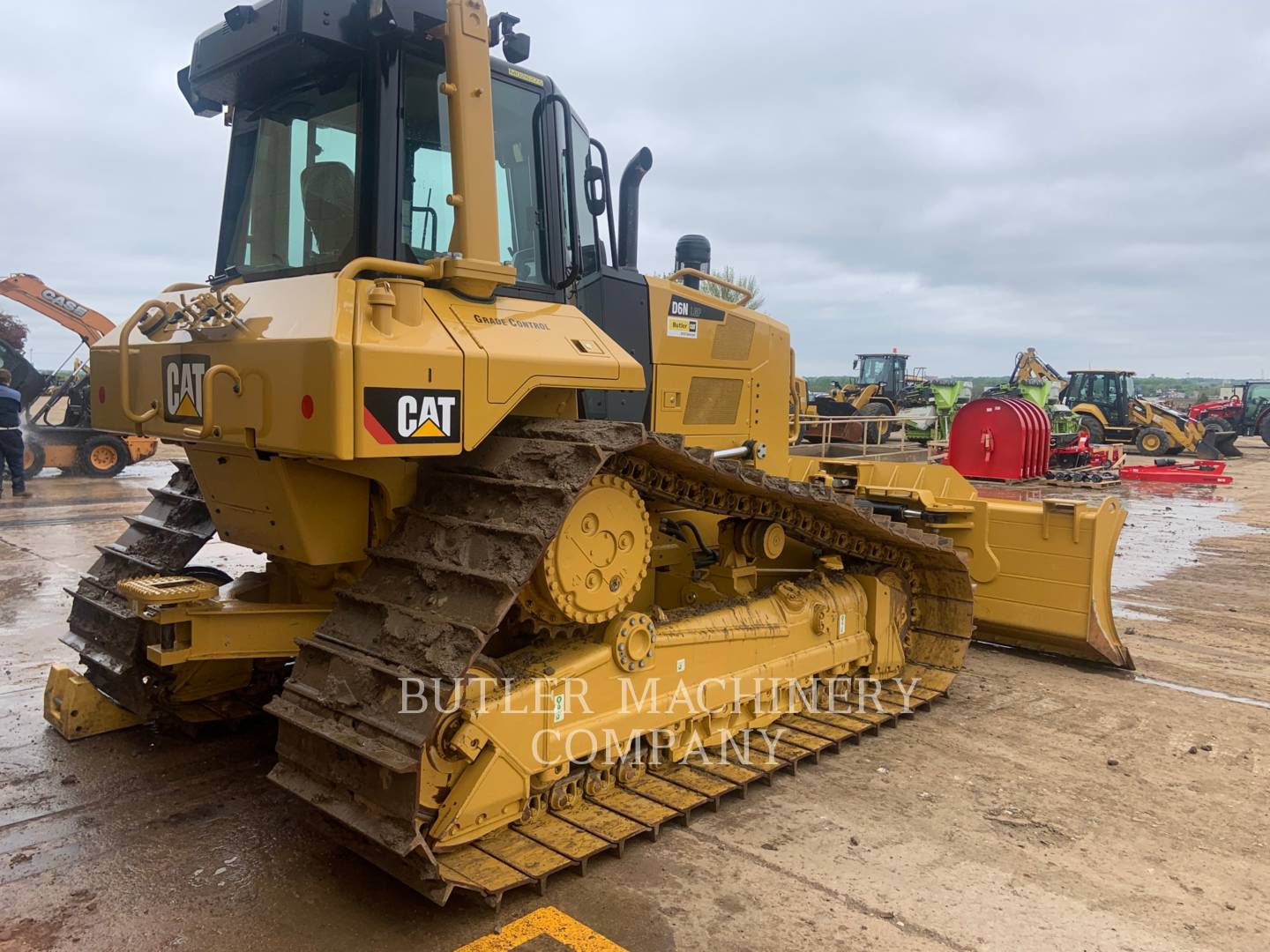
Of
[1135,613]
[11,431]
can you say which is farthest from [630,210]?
[11,431]

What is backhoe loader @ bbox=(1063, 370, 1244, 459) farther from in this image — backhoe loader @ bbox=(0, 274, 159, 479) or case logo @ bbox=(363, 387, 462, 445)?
case logo @ bbox=(363, 387, 462, 445)

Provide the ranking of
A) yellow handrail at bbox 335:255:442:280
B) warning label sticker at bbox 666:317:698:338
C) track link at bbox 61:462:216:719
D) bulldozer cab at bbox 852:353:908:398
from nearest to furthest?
yellow handrail at bbox 335:255:442:280 → track link at bbox 61:462:216:719 → warning label sticker at bbox 666:317:698:338 → bulldozer cab at bbox 852:353:908:398

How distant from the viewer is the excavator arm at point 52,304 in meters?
17.5

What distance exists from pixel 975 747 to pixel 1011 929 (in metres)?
1.80

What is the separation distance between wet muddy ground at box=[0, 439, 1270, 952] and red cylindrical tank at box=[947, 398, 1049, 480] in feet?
36.0

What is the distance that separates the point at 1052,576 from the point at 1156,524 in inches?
354

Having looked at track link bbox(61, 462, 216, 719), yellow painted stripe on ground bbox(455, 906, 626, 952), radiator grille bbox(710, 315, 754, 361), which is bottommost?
yellow painted stripe on ground bbox(455, 906, 626, 952)

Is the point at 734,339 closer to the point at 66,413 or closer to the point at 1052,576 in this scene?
the point at 1052,576

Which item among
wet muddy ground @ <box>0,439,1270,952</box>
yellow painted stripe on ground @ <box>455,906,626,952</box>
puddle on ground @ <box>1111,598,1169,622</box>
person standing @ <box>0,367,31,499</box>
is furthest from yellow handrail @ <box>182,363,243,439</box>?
person standing @ <box>0,367,31,499</box>

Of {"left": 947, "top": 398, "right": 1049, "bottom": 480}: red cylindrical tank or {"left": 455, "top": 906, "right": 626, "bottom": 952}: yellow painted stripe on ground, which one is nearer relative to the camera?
{"left": 455, "top": 906, "right": 626, "bottom": 952}: yellow painted stripe on ground

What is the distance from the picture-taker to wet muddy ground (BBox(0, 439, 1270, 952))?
3195 millimetres

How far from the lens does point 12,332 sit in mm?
19266

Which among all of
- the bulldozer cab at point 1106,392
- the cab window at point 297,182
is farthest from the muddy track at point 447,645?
the bulldozer cab at point 1106,392

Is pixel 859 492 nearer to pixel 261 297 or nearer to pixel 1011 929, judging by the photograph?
pixel 1011 929
